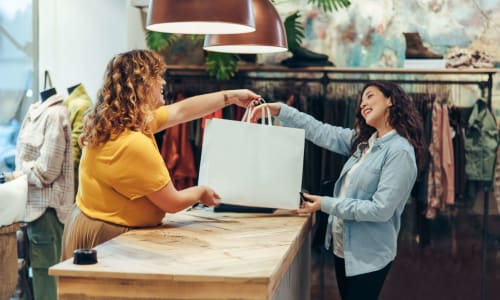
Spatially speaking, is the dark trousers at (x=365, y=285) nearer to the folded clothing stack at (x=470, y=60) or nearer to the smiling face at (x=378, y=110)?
the smiling face at (x=378, y=110)

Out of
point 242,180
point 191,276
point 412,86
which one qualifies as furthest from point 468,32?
point 191,276

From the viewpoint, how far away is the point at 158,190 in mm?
2656

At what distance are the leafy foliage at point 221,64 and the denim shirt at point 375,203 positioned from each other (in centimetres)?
218

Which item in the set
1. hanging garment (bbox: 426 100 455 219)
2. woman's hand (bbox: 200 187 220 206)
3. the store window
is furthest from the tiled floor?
woman's hand (bbox: 200 187 220 206)

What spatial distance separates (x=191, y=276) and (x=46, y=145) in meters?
2.72

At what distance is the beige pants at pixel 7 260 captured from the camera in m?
3.70

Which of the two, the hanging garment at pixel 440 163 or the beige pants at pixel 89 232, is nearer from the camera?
the beige pants at pixel 89 232

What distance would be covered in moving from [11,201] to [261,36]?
5.16ft

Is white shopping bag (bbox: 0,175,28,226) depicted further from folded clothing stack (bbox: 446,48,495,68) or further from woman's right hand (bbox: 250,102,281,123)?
folded clothing stack (bbox: 446,48,495,68)

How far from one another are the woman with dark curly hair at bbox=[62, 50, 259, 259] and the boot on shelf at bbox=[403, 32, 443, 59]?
3.14 m

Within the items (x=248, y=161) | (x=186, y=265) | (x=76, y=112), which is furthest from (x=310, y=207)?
(x=76, y=112)

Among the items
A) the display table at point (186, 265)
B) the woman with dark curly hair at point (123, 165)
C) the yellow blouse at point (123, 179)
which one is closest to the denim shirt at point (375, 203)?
the display table at point (186, 265)

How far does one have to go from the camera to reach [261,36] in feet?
11.2

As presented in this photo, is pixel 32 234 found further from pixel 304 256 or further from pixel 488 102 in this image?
pixel 488 102
